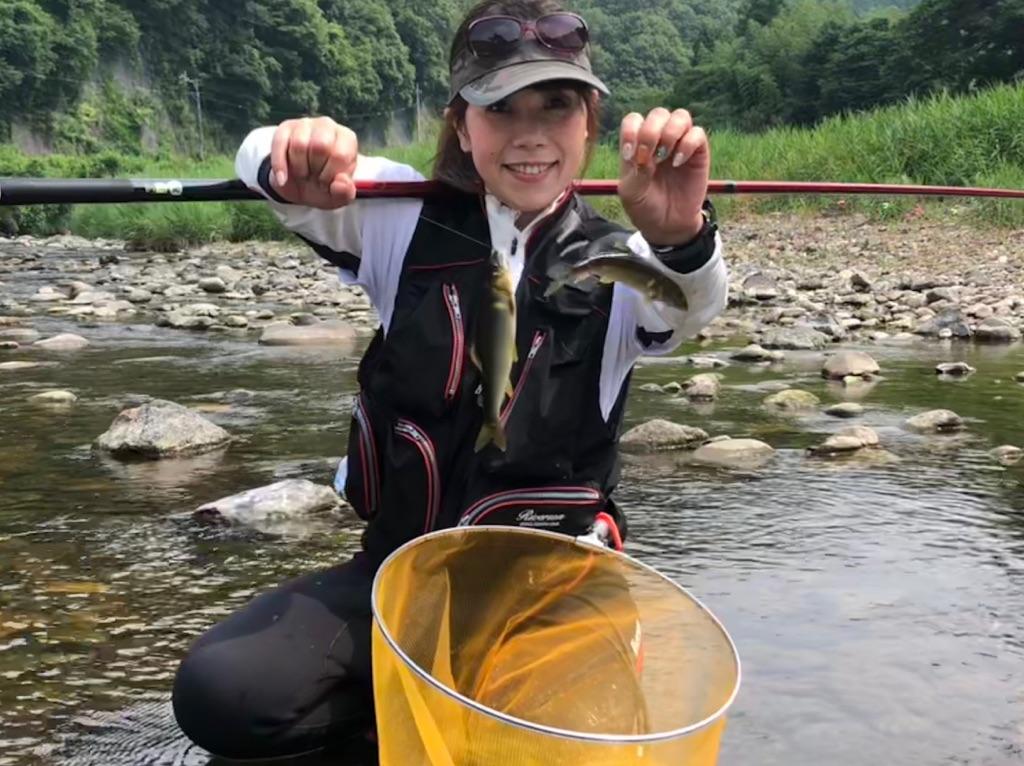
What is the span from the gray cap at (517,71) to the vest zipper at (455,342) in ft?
1.36

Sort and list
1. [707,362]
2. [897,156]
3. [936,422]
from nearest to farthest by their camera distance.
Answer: [936,422], [707,362], [897,156]

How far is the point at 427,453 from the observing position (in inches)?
94.3

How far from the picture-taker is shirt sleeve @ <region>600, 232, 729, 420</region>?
2.31m

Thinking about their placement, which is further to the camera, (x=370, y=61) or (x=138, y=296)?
(x=370, y=61)

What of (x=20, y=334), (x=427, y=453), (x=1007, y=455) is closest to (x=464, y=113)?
(x=427, y=453)

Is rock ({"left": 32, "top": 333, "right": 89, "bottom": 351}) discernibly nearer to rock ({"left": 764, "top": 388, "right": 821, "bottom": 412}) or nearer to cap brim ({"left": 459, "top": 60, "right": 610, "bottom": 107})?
rock ({"left": 764, "top": 388, "right": 821, "bottom": 412})

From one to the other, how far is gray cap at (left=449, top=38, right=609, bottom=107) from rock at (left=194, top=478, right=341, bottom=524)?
1.91 metres

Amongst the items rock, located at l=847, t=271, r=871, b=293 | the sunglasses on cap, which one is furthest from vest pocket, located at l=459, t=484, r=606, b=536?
rock, located at l=847, t=271, r=871, b=293

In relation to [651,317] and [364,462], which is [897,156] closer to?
[651,317]

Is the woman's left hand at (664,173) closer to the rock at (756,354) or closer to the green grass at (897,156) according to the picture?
the rock at (756,354)

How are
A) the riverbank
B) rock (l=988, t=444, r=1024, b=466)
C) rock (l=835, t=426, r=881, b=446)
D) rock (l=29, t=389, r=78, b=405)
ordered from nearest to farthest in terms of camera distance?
rock (l=988, t=444, r=1024, b=466), rock (l=835, t=426, r=881, b=446), rock (l=29, t=389, r=78, b=405), the riverbank

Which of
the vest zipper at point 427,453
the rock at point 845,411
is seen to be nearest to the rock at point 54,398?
the rock at point 845,411

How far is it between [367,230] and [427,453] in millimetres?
529

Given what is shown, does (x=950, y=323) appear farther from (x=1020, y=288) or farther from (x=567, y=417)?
(x=567, y=417)
